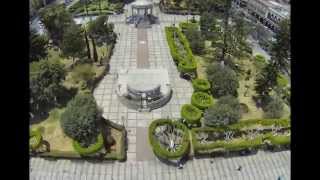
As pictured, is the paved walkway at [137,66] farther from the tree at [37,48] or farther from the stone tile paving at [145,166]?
the tree at [37,48]

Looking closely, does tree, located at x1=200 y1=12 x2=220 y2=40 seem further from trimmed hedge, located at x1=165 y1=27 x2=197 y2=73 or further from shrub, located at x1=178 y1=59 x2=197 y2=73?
shrub, located at x1=178 y1=59 x2=197 y2=73

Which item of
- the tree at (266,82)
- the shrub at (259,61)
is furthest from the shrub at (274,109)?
the shrub at (259,61)

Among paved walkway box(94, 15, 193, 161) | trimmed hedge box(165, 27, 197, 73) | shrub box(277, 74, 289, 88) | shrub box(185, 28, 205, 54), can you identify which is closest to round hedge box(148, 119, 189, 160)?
paved walkway box(94, 15, 193, 161)

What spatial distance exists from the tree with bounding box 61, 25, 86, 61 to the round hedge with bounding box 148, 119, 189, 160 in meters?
20.1

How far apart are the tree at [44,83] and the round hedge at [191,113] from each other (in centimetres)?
1633

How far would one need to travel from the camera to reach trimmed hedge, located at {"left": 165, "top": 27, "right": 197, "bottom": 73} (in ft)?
165

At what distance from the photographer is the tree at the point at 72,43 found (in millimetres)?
50938

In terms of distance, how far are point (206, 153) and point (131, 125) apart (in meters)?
9.78

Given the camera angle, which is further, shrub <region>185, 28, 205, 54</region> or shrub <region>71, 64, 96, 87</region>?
shrub <region>185, 28, 205, 54</region>

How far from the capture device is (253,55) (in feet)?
197

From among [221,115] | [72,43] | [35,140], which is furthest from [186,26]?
[35,140]
